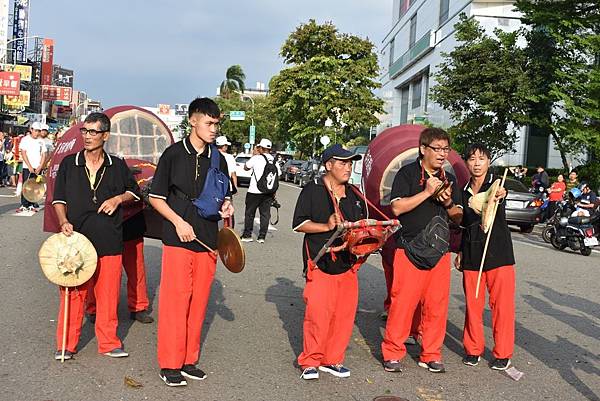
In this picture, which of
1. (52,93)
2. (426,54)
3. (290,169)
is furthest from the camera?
(52,93)

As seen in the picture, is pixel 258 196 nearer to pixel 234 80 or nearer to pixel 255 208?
pixel 255 208

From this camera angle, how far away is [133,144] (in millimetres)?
6883

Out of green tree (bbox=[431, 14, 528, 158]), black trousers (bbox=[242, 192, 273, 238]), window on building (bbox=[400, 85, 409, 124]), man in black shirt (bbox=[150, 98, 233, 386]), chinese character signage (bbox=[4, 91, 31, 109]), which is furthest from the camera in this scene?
window on building (bbox=[400, 85, 409, 124])

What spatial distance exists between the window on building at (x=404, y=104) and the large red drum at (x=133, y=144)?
4991 centimetres

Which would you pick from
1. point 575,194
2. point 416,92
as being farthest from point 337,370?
point 416,92

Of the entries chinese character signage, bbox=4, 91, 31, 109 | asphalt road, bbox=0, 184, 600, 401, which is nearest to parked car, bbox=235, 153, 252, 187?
asphalt road, bbox=0, 184, 600, 401

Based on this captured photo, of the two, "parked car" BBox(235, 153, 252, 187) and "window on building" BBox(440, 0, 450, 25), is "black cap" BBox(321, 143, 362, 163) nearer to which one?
"parked car" BBox(235, 153, 252, 187)

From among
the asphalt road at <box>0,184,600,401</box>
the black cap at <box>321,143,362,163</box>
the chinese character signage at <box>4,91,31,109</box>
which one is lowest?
the asphalt road at <box>0,184,600,401</box>

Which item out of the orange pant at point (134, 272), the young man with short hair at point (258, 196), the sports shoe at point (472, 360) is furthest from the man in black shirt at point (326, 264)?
the young man with short hair at point (258, 196)

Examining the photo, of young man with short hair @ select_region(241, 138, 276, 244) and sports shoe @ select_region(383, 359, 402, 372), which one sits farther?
young man with short hair @ select_region(241, 138, 276, 244)

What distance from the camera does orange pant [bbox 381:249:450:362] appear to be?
494 cm

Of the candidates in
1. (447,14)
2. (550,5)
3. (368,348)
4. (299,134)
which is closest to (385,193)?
(368,348)

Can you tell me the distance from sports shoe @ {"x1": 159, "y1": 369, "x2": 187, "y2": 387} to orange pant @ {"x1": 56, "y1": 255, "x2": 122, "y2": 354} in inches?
28.8

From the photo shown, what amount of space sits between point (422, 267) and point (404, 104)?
175 ft
